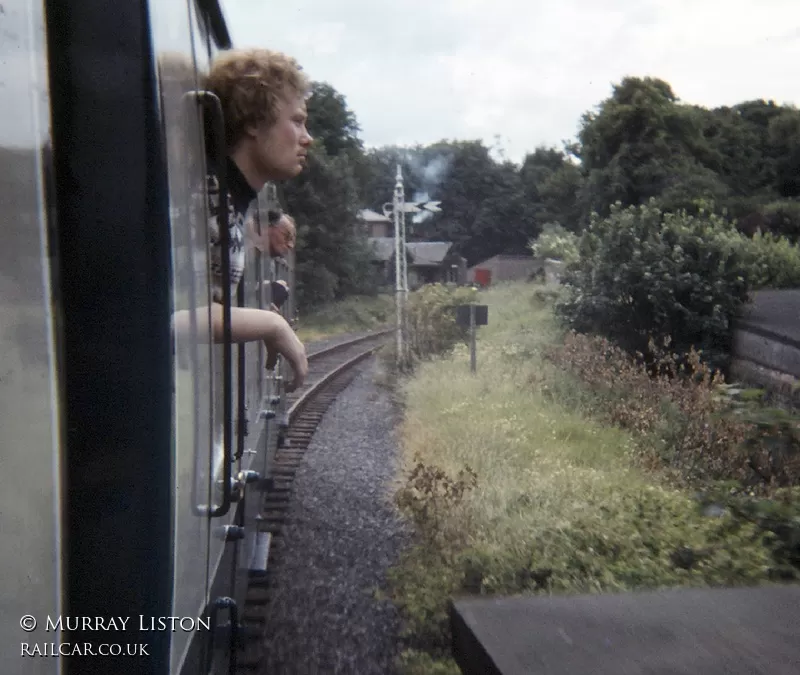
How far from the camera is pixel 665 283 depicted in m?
13.1

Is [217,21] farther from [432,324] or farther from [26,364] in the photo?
[432,324]

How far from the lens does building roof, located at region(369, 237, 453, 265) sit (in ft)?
62.1

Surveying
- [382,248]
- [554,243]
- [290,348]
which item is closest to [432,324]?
[554,243]

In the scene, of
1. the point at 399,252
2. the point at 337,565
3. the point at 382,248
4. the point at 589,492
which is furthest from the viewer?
the point at 382,248

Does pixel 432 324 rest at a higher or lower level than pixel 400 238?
lower

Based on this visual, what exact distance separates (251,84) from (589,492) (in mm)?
4827

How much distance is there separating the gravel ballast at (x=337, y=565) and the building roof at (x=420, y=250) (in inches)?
380

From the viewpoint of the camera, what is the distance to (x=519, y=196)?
17484mm

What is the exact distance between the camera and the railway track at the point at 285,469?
4488 millimetres

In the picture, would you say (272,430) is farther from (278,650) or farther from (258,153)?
(258,153)

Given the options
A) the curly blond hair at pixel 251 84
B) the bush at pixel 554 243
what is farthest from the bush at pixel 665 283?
the curly blond hair at pixel 251 84

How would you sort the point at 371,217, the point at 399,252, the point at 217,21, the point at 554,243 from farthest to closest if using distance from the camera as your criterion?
the point at 371,217
the point at 554,243
the point at 399,252
the point at 217,21

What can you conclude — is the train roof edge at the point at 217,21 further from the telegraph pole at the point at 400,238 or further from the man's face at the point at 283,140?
the telegraph pole at the point at 400,238

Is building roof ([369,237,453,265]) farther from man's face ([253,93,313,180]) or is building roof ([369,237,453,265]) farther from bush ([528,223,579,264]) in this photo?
man's face ([253,93,313,180])
